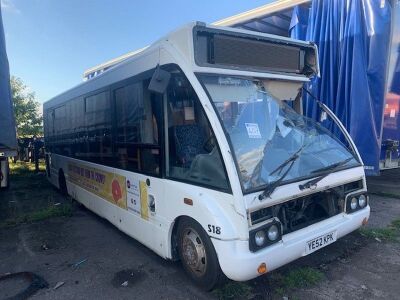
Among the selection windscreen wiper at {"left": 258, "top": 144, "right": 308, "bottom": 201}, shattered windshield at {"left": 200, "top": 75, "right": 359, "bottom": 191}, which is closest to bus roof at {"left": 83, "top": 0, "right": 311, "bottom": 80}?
shattered windshield at {"left": 200, "top": 75, "right": 359, "bottom": 191}

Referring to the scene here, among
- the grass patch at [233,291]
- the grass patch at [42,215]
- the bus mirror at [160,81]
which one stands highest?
the bus mirror at [160,81]

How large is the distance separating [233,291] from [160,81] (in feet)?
7.25

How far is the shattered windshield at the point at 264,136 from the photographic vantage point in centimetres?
317

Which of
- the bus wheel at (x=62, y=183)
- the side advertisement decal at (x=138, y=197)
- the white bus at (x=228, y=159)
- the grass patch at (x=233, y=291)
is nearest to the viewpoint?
the white bus at (x=228, y=159)

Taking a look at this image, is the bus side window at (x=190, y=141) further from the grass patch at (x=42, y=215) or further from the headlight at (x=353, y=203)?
the grass patch at (x=42, y=215)

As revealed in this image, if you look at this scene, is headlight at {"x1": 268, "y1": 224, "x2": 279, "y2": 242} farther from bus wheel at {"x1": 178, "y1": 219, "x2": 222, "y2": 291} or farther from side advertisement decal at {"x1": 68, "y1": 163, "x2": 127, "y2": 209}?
side advertisement decal at {"x1": 68, "y1": 163, "x2": 127, "y2": 209}

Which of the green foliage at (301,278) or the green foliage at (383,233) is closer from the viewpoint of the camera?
the green foliage at (301,278)

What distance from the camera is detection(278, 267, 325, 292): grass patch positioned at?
3439mm

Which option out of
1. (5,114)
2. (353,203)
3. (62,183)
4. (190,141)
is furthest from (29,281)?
(62,183)

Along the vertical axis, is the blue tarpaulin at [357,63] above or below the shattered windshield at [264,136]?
above

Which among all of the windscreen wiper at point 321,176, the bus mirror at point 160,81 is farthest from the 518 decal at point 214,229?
the bus mirror at point 160,81

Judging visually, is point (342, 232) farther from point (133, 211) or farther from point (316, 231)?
point (133, 211)

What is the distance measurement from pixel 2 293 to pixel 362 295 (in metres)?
3.66

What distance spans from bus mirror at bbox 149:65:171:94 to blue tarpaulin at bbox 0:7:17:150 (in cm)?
319
